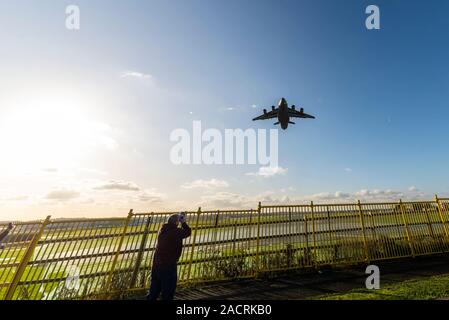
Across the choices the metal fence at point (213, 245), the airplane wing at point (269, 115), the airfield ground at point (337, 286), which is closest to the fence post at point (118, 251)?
the metal fence at point (213, 245)

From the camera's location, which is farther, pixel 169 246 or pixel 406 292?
pixel 406 292

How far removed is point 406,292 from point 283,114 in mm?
17865

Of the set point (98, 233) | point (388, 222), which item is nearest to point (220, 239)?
point (98, 233)

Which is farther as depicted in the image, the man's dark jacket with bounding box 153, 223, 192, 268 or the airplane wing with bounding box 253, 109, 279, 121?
the airplane wing with bounding box 253, 109, 279, 121

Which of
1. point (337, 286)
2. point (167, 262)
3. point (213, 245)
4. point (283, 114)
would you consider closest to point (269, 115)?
point (283, 114)

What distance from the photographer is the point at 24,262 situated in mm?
6375

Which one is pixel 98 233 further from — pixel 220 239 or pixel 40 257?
pixel 220 239

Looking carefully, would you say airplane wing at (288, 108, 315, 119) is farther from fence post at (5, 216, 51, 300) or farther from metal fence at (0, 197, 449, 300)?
fence post at (5, 216, 51, 300)

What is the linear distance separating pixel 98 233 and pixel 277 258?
21.3 feet

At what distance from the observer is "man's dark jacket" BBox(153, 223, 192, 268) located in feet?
18.0

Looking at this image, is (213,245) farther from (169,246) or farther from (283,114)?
(283,114)

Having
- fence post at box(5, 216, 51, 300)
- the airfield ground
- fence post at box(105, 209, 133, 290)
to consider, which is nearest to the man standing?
the airfield ground
